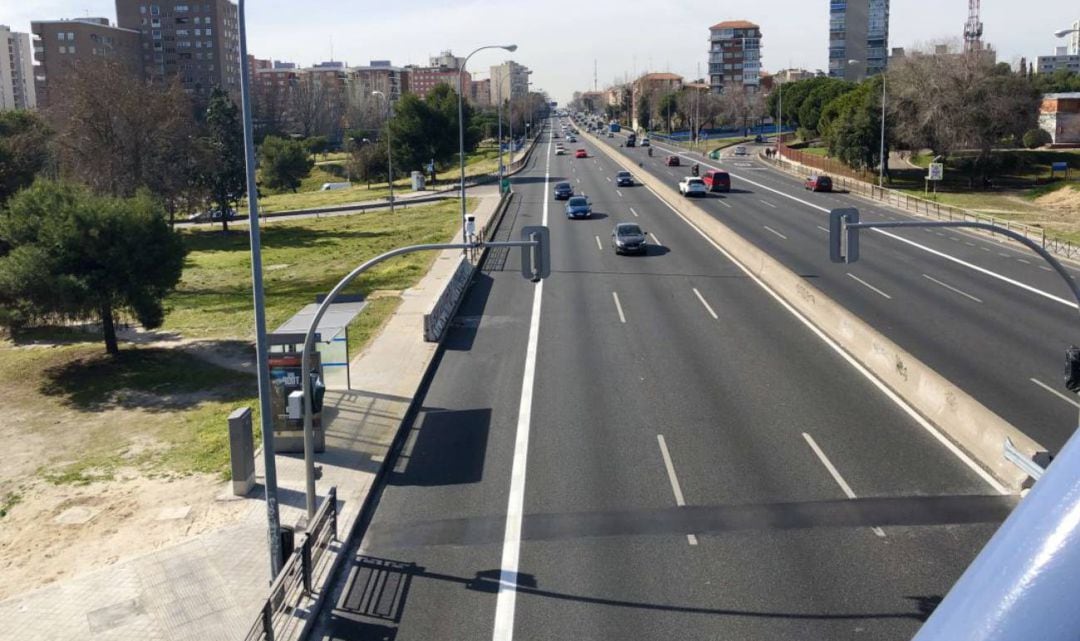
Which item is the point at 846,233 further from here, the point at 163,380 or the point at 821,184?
the point at 821,184

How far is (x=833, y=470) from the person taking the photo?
17.2 m

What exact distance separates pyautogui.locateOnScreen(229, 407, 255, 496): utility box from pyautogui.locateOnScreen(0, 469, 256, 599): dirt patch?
40 centimetres

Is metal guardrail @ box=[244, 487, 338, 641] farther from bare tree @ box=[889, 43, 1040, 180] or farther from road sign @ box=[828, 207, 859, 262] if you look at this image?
bare tree @ box=[889, 43, 1040, 180]

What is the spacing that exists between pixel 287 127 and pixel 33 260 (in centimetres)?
15713

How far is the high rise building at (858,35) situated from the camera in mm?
193125

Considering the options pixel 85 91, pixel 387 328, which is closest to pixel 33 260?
pixel 387 328

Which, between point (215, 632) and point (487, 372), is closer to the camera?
point (215, 632)

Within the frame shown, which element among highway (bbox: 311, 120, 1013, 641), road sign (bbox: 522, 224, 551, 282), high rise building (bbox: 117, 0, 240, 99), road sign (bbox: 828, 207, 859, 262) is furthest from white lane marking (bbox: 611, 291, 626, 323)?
high rise building (bbox: 117, 0, 240, 99)

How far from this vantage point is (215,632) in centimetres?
1225

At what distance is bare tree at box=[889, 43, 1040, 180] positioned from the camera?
231 feet

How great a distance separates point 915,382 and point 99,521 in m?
16.9

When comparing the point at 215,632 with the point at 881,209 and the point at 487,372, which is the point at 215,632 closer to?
the point at 487,372

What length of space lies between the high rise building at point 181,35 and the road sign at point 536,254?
563 ft

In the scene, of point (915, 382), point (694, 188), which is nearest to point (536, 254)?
point (915, 382)
